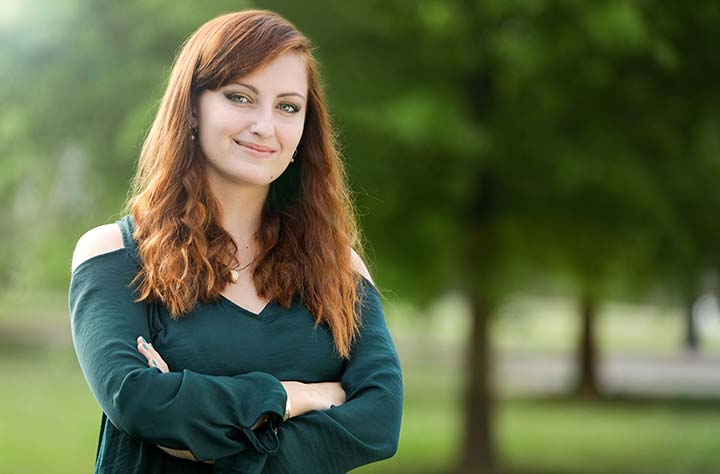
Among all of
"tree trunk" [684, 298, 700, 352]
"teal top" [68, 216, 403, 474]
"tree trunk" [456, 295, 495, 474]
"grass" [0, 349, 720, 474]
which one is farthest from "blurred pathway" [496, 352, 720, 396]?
"teal top" [68, 216, 403, 474]

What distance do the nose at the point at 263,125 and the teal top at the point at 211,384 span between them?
0.32m

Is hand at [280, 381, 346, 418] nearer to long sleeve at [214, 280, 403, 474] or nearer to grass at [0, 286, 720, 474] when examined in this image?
long sleeve at [214, 280, 403, 474]

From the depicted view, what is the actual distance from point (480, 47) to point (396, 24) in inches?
30.1

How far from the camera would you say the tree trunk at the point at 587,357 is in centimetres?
2075

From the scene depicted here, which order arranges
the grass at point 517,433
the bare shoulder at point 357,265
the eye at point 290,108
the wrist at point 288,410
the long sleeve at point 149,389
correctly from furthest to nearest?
the grass at point 517,433 → the bare shoulder at point 357,265 → the eye at point 290,108 → the wrist at point 288,410 → the long sleeve at point 149,389

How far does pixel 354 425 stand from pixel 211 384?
0.33 metres

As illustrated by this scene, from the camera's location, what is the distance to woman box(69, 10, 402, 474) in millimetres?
1967

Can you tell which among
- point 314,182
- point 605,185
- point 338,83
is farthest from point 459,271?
point 314,182

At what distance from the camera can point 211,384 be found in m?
1.95

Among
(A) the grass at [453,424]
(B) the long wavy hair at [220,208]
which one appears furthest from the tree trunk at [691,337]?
(B) the long wavy hair at [220,208]

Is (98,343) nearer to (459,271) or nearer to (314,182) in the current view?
(314,182)

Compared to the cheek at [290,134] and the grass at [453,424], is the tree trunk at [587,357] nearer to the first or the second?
the grass at [453,424]

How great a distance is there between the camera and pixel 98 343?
200cm

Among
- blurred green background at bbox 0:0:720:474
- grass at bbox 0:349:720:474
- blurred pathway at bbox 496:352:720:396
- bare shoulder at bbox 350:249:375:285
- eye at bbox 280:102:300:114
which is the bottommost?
grass at bbox 0:349:720:474
